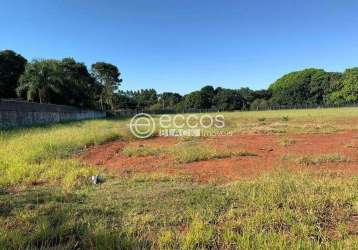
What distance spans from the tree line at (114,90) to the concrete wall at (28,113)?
5.38m

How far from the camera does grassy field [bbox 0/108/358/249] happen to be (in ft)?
12.3

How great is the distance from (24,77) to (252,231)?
39.6 m

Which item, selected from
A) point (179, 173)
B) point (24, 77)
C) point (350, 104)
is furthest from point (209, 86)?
point (179, 173)

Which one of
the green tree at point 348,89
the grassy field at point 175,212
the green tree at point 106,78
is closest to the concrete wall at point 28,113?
the grassy field at point 175,212

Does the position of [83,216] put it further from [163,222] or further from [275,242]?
[275,242]

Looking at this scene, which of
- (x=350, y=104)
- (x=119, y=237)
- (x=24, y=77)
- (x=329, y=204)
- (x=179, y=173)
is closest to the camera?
(x=119, y=237)

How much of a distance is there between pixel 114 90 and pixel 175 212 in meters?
70.2

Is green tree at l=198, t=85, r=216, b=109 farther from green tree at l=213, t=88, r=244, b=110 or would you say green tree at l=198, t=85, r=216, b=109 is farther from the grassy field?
the grassy field

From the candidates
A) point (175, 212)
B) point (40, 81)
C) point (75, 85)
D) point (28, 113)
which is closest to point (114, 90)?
point (75, 85)

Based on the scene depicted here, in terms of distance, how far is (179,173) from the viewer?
25.6ft

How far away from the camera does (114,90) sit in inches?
2876

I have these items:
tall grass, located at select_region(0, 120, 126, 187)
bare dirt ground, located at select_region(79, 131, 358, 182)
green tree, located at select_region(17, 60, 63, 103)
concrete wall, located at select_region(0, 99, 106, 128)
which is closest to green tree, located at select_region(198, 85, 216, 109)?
green tree, located at select_region(17, 60, 63, 103)

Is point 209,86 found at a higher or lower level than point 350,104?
higher

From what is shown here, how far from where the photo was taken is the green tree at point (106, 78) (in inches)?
2665
